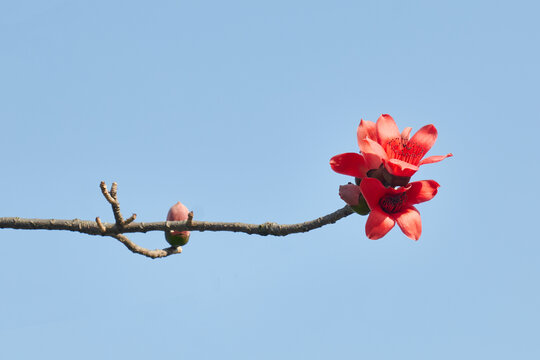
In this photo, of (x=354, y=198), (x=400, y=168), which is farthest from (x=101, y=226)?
(x=400, y=168)

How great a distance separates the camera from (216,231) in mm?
3014

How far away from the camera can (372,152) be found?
274 centimetres

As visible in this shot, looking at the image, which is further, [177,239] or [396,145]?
[177,239]

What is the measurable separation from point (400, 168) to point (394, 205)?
16 cm

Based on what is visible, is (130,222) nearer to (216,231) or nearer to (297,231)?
(216,231)

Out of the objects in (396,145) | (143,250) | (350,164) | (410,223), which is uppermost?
(396,145)

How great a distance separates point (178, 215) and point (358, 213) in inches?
54.7

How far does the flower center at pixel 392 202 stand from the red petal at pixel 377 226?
9 centimetres

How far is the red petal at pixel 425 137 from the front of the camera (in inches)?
116

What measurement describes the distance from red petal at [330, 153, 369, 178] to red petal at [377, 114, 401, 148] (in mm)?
133

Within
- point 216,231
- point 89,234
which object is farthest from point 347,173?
point 89,234

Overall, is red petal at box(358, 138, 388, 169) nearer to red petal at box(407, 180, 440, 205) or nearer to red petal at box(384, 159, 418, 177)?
red petal at box(384, 159, 418, 177)

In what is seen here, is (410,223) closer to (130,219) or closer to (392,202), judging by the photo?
(392,202)

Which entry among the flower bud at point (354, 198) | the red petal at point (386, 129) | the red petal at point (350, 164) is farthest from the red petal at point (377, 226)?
the red petal at point (386, 129)
